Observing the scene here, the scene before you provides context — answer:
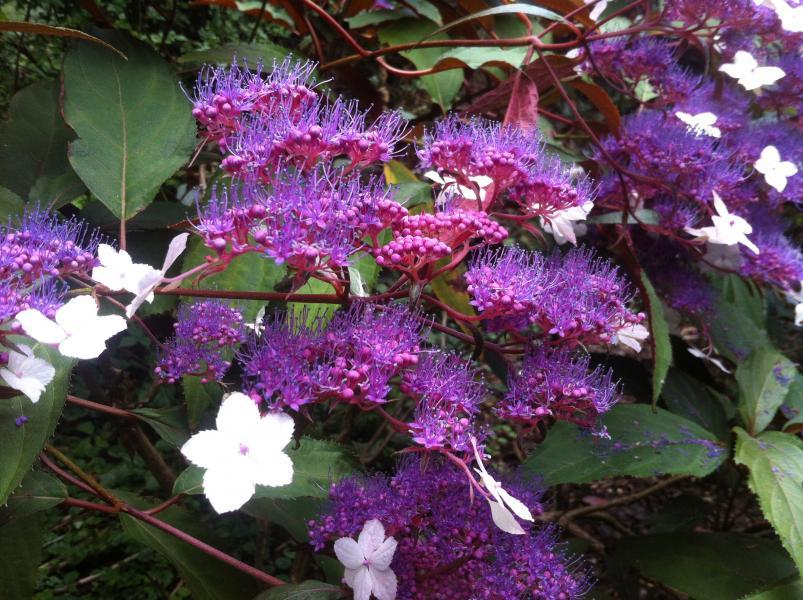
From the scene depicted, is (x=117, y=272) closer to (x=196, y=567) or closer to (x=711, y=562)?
(x=196, y=567)

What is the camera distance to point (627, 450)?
3.17 ft

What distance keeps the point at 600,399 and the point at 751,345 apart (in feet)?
2.24

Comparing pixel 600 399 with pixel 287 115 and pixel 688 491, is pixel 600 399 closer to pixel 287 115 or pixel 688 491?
pixel 287 115

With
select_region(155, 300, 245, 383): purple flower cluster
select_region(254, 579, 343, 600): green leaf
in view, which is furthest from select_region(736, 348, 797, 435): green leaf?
select_region(155, 300, 245, 383): purple flower cluster

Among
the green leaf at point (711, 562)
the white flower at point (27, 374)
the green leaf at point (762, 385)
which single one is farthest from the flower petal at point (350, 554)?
the green leaf at point (762, 385)

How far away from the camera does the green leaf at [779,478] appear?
2.77 ft

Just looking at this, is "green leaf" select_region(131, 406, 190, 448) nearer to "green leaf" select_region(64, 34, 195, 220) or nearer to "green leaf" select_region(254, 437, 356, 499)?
"green leaf" select_region(254, 437, 356, 499)

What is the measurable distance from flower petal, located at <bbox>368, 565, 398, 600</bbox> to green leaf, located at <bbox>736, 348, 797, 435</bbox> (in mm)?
658

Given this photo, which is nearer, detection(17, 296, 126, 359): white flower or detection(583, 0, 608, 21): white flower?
detection(17, 296, 126, 359): white flower

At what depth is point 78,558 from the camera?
136 cm

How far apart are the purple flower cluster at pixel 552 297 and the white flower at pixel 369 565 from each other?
259 millimetres

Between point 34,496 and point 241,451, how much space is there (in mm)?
343

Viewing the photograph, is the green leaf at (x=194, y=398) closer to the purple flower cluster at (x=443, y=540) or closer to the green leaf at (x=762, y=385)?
the purple flower cluster at (x=443, y=540)

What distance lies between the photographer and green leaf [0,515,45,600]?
863 millimetres
